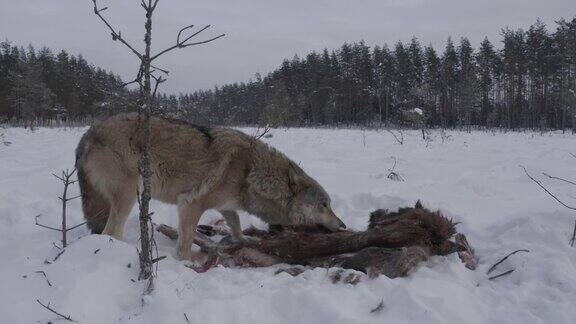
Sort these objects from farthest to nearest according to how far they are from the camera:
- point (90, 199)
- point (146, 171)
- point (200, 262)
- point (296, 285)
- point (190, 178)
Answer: point (190, 178)
point (90, 199)
point (200, 262)
point (146, 171)
point (296, 285)

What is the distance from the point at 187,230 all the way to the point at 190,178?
592 mm

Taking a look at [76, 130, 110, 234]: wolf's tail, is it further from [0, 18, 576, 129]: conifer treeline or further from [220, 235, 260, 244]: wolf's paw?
[0, 18, 576, 129]: conifer treeline

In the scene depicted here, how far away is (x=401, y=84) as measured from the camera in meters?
57.8

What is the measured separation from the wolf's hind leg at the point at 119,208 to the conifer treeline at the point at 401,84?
140ft

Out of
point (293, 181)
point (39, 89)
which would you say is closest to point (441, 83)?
point (39, 89)

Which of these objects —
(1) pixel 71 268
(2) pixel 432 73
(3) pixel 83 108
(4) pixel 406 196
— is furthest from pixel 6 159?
(2) pixel 432 73

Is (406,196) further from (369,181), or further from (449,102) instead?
(449,102)

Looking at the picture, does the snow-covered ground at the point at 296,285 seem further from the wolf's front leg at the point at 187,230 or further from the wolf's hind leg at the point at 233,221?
the wolf's hind leg at the point at 233,221

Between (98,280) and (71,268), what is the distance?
1.00 feet

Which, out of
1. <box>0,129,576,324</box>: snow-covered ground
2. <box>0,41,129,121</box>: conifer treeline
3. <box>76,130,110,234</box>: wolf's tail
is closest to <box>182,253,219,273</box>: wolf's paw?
<box>0,129,576,324</box>: snow-covered ground

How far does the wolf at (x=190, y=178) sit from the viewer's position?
14.5 ft

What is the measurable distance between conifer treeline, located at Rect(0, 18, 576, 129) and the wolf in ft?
138

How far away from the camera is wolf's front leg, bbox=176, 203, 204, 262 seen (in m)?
4.32

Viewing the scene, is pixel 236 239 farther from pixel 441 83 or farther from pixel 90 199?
pixel 441 83
